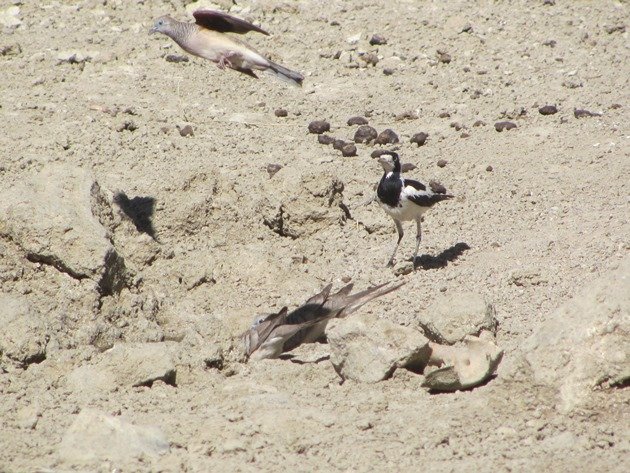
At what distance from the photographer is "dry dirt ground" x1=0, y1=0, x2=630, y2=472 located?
5.13 m

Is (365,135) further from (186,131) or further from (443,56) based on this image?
(443,56)

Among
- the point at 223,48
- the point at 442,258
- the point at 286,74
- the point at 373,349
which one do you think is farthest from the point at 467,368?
the point at 223,48

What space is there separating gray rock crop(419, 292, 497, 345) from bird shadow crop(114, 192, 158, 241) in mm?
2320

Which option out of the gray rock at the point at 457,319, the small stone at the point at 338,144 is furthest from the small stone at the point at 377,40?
the gray rock at the point at 457,319

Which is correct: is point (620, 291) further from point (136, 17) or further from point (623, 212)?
point (136, 17)

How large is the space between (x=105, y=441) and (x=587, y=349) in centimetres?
225

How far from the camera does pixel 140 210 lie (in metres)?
8.03

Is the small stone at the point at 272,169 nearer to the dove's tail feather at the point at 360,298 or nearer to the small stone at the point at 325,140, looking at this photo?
the small stone at the point at 325,140

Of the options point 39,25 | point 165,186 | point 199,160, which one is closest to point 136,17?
point 39,25

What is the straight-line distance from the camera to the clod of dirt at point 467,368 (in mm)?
5648

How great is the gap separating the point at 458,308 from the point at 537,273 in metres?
1.04

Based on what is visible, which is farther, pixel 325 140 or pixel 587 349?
pixel 325 140

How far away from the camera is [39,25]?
1167 cm

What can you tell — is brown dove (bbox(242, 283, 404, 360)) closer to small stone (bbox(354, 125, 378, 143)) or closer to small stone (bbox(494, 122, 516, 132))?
small stone (bbox(354, 125, 378, 143))
